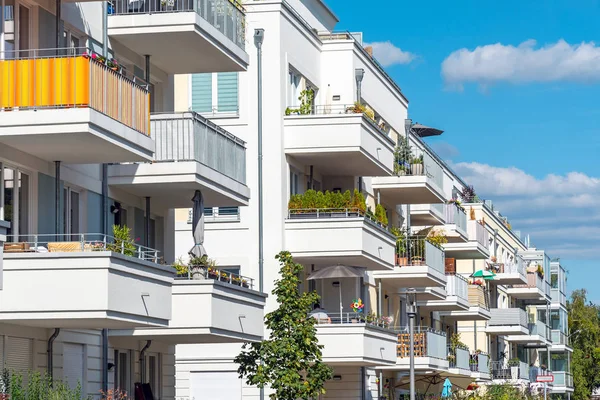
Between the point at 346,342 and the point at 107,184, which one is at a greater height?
the point at 107,184

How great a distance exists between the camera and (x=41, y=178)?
2378cm

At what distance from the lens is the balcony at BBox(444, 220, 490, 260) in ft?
214

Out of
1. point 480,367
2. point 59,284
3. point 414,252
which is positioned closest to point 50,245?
point 59,284

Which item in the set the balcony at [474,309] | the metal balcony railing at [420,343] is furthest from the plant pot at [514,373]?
the metal balcony railing at [420,343]

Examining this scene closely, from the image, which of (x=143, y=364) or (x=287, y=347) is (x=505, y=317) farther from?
(x=143, y=364)

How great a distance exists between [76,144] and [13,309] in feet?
9.85

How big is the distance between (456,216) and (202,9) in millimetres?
35382

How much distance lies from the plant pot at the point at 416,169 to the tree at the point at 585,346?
7887cm

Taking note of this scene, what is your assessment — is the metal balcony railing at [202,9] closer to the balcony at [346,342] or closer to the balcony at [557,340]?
the balcony at [346,342]

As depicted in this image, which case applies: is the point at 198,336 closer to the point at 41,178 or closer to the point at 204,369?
the point at 41,178

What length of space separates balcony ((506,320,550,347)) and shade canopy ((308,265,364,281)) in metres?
44.9

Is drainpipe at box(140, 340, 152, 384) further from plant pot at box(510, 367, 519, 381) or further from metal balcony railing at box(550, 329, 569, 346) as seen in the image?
metal balcony railing at box(550, 329, 569, 346)

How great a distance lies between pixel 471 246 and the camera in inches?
2591

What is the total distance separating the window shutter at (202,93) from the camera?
38.4m
